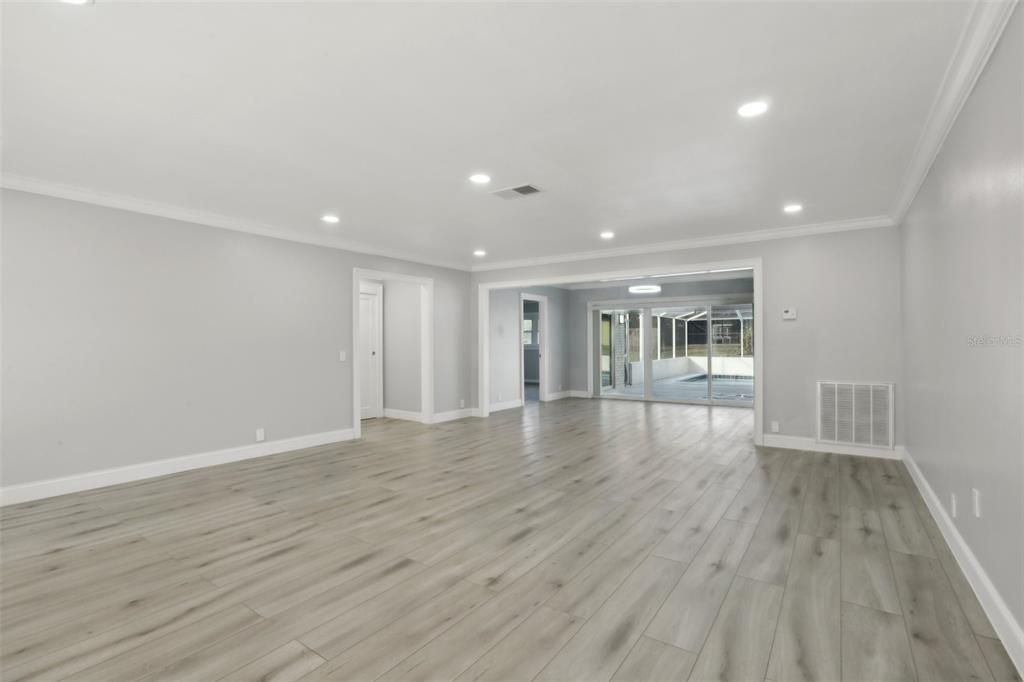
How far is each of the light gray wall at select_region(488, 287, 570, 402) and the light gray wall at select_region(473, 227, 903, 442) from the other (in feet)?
13.9

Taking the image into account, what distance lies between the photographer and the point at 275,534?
319 cm

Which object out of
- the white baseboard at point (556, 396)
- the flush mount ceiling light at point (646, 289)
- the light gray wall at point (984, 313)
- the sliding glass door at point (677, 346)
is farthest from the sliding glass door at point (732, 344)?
the light gray wall at point (984, 313)

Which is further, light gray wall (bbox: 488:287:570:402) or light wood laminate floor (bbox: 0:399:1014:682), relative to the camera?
light gray wall (bbox: 488:287:570:402)

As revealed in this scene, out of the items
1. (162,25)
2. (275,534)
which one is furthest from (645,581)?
(162,25)

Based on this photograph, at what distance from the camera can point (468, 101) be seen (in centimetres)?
262

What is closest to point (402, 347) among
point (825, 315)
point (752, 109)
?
point (825, 315)

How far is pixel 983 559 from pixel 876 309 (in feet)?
11.6

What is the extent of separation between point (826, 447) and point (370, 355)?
6533mm

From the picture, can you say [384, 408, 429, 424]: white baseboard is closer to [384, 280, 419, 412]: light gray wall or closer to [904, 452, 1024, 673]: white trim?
[384, 280, 419, 412]: light gray wall

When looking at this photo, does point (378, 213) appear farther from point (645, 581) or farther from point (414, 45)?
point (645, 581)

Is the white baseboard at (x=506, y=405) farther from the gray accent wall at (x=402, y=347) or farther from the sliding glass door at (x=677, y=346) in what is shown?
the sliding glass door at (x=677, y=346)

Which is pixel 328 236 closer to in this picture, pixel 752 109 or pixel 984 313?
pixel 752 109

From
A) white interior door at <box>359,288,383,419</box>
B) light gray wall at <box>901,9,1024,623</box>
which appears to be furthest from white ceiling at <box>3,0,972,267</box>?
white interior door at <box>359,288,383,419</box>

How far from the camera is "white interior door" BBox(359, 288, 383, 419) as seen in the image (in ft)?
26.6
